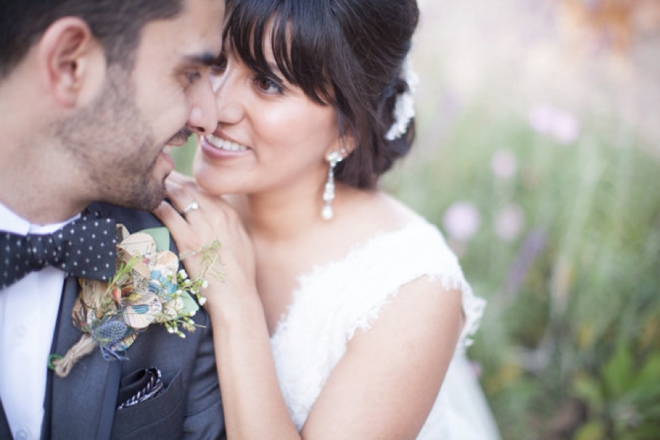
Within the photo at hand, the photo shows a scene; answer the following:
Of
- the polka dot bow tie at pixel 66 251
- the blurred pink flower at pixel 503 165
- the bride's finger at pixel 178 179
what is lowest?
the blurred pink flower at pixel 503 165

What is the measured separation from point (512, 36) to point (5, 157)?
151 inches

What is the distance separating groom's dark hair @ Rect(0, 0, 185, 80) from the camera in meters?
1.49

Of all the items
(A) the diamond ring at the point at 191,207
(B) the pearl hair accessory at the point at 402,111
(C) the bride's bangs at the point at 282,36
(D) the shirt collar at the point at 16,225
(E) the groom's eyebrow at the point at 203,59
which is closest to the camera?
(D) the shirt collar at the point at 16,225

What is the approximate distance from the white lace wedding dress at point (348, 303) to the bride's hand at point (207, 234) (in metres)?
0.36

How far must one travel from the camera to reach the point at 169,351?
1.86m

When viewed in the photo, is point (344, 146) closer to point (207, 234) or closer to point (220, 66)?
point (220, 66)

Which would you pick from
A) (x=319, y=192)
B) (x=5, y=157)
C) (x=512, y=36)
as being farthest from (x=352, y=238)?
(x=512, y=36)

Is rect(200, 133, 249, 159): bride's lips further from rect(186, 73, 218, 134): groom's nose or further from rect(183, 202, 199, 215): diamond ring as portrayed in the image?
rect(186, 73, 218, 134): groom's nose

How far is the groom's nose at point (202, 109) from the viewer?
1.87 metres

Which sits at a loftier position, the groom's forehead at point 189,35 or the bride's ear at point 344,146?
the groom's forehead at point 189,35

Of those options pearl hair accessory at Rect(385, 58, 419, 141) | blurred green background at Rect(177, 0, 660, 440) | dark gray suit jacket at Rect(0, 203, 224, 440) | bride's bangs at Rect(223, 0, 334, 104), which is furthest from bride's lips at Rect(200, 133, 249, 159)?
blurred green background at Rect(177, 0, 660, 440)

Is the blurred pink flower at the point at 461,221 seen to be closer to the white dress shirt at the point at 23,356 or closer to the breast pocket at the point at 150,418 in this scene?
the breast pocket at the point at 150,418

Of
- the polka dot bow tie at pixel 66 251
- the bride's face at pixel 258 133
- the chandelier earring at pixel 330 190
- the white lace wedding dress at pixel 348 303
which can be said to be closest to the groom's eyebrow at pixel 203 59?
the bride's face at pixel 258 133

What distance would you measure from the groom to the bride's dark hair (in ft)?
0.94
